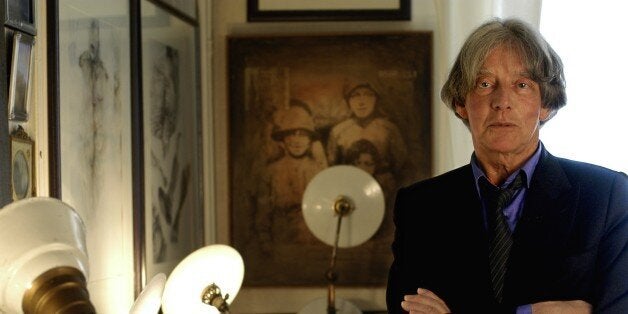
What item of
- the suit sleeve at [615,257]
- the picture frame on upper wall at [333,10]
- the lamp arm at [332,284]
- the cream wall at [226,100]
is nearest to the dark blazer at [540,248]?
the suit sleeve at [615,257]

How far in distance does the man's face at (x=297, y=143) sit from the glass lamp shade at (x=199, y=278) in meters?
1.85

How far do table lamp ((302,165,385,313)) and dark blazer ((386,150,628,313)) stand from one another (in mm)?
2057

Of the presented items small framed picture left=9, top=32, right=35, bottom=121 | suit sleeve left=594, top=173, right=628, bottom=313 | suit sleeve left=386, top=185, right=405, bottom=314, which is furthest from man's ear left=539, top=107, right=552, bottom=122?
small framed picture left=9, top=32, right=35, bottom=121

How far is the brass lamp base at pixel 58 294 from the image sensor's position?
84cm

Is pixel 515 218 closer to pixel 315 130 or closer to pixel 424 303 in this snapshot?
pixel 424 303

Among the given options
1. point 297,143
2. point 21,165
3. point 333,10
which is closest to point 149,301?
point 21,165

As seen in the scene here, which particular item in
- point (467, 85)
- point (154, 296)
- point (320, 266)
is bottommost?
point (320, 266)

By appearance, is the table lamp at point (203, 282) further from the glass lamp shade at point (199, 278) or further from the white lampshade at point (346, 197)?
the white lampshade at point (346, 197)

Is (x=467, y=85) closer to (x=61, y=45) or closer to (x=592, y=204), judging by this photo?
(x=592, y=204)

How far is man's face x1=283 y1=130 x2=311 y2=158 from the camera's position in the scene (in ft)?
16.0

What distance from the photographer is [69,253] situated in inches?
35.5

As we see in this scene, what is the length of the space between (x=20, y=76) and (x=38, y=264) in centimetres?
164

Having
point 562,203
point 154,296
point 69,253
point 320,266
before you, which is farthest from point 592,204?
point 320,266

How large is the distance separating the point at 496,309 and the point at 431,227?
308mm
